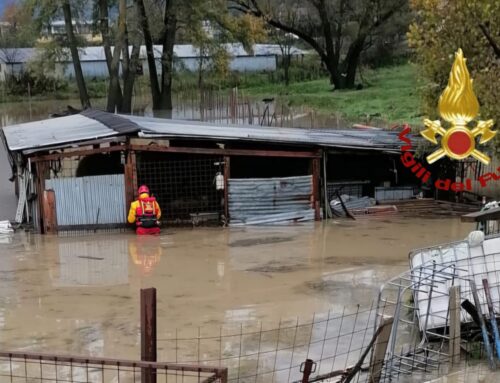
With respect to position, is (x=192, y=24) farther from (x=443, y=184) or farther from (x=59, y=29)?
(x=443, y=184)

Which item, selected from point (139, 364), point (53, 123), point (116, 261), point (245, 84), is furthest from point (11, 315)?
point (245, 84)

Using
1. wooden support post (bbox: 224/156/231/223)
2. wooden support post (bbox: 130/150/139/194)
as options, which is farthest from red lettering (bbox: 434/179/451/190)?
wooden support post (bbox: 130/150/139/194)

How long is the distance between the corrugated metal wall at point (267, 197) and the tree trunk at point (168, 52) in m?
20.4

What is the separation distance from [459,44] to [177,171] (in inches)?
283

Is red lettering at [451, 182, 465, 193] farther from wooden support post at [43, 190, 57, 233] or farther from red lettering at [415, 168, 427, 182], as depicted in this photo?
wooden support post at [43, 190, 57, 233]

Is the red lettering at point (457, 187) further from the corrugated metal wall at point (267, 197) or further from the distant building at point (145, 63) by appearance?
the distant building at point (145, 63)

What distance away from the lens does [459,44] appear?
14805mm

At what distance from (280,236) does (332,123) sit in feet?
64.6

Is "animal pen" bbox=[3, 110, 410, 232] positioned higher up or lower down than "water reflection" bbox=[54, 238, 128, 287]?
higher up

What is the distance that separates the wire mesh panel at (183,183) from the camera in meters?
16.9

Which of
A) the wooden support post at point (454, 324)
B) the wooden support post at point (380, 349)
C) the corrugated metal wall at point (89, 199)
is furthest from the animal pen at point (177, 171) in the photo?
the wooden support post at point (380, 349)

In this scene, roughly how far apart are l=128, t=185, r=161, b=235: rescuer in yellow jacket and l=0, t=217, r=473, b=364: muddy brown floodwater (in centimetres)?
30

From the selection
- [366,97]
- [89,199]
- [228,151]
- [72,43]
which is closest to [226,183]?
[228,151]

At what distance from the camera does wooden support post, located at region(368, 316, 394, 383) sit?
223 inches
